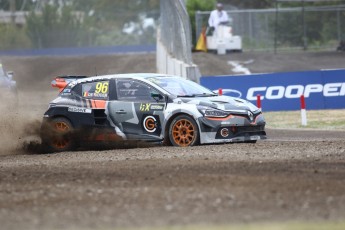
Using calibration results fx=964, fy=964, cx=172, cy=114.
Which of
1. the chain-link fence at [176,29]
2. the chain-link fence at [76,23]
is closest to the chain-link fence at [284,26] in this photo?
the chain-link fence at [176,29]

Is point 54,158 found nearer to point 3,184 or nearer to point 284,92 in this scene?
point 3,184

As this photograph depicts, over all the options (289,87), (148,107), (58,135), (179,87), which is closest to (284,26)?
(289,87)

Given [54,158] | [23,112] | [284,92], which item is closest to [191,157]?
[54,158]

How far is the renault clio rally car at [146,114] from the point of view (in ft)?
53.7

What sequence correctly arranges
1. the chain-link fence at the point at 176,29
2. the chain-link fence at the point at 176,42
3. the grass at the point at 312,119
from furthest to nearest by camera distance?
the chain-link fence at the point at 176,29 < the chain-link fence at the point at 176,42 < the grass at the point at 312,119

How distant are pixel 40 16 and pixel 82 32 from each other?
3.41m

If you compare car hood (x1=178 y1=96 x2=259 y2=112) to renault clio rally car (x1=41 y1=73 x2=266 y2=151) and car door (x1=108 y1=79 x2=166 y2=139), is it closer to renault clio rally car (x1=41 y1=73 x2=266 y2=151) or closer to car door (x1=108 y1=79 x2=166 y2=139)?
renault clio rally car (x1=41 y1=73 x2=266 y2=151)

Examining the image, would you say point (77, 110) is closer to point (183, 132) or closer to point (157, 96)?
point (157, 96)

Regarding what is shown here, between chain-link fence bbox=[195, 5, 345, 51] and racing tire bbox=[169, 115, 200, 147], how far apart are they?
25.2 m

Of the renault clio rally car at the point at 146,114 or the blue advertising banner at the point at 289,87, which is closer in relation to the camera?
the renault clio rally car at the point at 146,114

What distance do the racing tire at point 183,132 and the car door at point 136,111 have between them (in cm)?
25

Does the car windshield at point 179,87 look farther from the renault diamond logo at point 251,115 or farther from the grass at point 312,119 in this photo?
the grass at point 312,119

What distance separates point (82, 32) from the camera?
179 feet

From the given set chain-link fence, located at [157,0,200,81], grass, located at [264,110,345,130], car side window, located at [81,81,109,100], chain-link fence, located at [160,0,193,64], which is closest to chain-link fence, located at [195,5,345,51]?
chain-link fence, located at [157,0,200,81]
